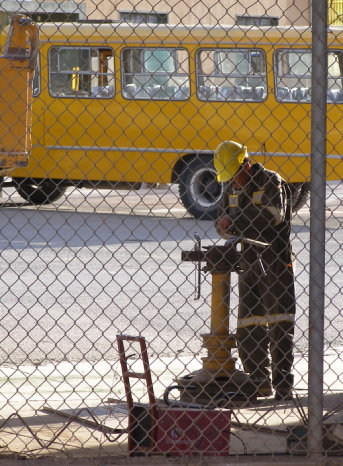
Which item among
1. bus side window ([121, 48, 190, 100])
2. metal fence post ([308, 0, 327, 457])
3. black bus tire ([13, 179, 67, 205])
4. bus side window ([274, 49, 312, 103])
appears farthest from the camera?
black bus tire ([13, 179, 67, 205])

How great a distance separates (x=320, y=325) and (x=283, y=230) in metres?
1.83

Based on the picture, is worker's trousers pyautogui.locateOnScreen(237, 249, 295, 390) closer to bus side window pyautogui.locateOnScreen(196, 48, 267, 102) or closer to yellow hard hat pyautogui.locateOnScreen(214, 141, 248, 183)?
yellow hard hat pyautogui.locateOnScreen(214, 141, 248, 183)

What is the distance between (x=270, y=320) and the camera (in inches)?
241

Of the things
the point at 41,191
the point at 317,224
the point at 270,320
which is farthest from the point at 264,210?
the point at 41,191

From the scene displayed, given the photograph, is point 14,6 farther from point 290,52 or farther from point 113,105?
point 290,52

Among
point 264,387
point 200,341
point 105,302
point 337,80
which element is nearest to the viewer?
point 264,387

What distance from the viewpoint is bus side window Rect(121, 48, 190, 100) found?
15.3 metres

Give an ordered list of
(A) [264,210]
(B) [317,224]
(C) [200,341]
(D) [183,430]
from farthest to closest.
Result: (C) [200,341], (A) [264,210], (D) [183,430], (B) [317,224]

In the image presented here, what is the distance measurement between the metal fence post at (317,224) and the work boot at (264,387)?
1721 mm

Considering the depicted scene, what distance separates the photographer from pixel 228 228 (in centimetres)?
600

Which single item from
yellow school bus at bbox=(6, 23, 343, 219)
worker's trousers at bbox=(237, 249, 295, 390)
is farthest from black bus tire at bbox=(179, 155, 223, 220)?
worker's trousers at bbox=(237, 249, 295, 390)

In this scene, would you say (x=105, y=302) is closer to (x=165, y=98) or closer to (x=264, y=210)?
(x=264, y=210)

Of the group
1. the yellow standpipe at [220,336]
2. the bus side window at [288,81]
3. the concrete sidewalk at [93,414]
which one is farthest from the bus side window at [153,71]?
the yellow standpipe at [220,336]

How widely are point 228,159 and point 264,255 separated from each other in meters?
0.65
